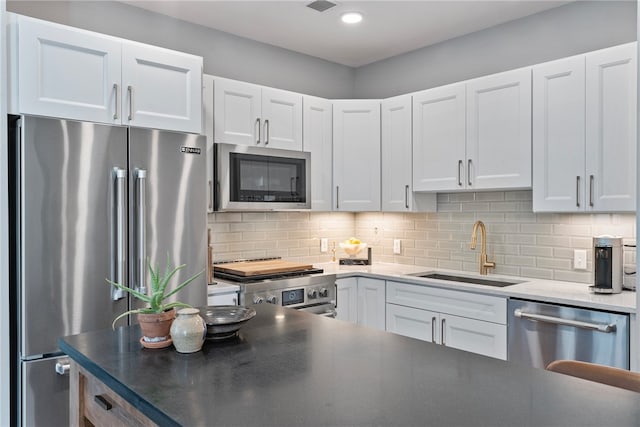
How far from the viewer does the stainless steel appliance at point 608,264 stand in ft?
9.21

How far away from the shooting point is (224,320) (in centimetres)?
163

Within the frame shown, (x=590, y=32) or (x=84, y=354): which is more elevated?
(x=590, y=32)

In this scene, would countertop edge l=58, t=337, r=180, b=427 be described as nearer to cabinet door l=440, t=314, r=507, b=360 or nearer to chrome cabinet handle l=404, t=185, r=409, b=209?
cabinet door l=440, t=314, r=507, b=360

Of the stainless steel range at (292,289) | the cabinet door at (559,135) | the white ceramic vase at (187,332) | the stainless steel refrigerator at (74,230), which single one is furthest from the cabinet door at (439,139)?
the white ceramic vase at (187,332)

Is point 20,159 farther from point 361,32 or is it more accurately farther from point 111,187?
point 361,32

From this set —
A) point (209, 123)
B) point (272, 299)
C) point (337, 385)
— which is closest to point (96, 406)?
point (337, 385)

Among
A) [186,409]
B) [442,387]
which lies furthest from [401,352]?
[186,409]

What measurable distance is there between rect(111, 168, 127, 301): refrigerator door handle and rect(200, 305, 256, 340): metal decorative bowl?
0.91 m

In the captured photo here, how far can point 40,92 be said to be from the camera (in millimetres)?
2336

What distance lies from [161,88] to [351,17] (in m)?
1.51

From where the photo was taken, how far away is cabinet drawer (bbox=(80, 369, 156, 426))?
4.04 feet

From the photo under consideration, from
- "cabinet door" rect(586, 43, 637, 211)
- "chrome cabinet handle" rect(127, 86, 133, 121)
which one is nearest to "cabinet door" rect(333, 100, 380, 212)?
"cabinet door" rect(586, 43, 637, 211)

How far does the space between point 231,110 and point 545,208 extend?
213cm

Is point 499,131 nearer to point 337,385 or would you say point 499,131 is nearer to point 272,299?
point 272,299
